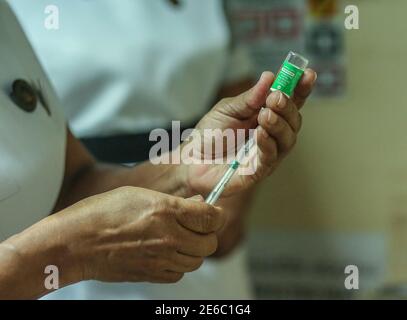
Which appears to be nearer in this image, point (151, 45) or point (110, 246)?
point (110, 246)

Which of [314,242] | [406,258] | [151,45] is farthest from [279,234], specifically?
[151,45]

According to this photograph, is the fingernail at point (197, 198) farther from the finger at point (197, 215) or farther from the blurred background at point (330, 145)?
the blurred background at point (330, 145)

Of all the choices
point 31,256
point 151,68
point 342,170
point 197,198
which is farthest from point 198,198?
point 342,170

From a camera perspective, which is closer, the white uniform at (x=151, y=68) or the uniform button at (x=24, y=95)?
the uniform button at (x=24, y=95)

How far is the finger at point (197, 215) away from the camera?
0.39 metres

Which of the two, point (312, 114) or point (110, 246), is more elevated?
Result: point (312, 114)

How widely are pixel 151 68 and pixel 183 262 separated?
0.35 m

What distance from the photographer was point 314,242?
0.84 metres

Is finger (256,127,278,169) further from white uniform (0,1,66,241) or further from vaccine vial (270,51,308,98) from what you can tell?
white uniform (0,1,66,241)

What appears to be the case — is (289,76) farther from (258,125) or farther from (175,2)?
(175,2)

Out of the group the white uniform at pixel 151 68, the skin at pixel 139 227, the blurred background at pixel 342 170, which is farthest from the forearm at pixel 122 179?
the blurred background at pixel 342 170
